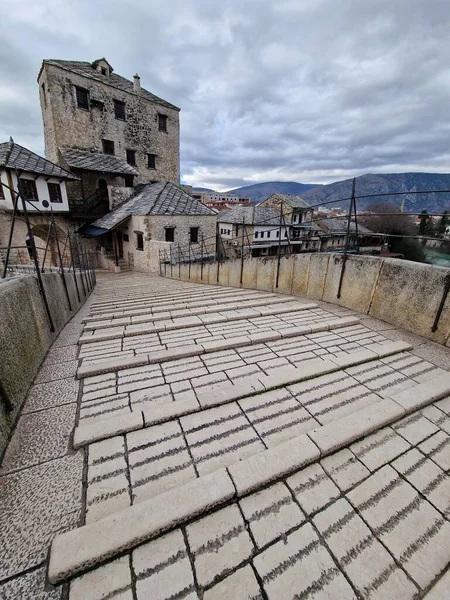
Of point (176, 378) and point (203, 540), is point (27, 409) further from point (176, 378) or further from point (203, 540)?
point (203, 540)

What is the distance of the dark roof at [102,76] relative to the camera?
16.7 meters

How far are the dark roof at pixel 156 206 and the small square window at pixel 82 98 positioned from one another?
256 inches

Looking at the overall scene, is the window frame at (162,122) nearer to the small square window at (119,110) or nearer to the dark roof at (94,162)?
the small square window at (119,110)

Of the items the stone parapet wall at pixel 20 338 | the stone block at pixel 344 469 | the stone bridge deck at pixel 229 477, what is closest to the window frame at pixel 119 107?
the stone parapet wall at pixel 20 338

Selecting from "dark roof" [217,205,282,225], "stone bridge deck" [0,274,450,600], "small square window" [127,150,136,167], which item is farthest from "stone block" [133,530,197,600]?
"dark roof" [217,205,282,225]

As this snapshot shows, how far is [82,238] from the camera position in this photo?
1823cm

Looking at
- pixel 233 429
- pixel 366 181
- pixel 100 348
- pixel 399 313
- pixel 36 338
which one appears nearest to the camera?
pixel 233 429

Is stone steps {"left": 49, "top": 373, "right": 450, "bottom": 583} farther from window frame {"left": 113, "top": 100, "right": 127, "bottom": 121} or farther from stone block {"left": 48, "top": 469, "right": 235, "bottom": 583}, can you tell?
window frame {"left": 113, "top": 100, "right": 127, "bottom": 121}

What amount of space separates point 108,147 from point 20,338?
868 inches

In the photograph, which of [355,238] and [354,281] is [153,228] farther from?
[354,281]

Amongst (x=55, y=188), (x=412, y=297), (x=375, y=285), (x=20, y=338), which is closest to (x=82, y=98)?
(x=55, y=188)

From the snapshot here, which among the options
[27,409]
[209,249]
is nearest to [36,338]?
[27,409]

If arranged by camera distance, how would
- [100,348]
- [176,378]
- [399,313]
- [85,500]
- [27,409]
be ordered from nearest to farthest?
[85,500] < [27,409] < [176,378] < [100,348] < [399,313]

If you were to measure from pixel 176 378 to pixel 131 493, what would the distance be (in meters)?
0.98
